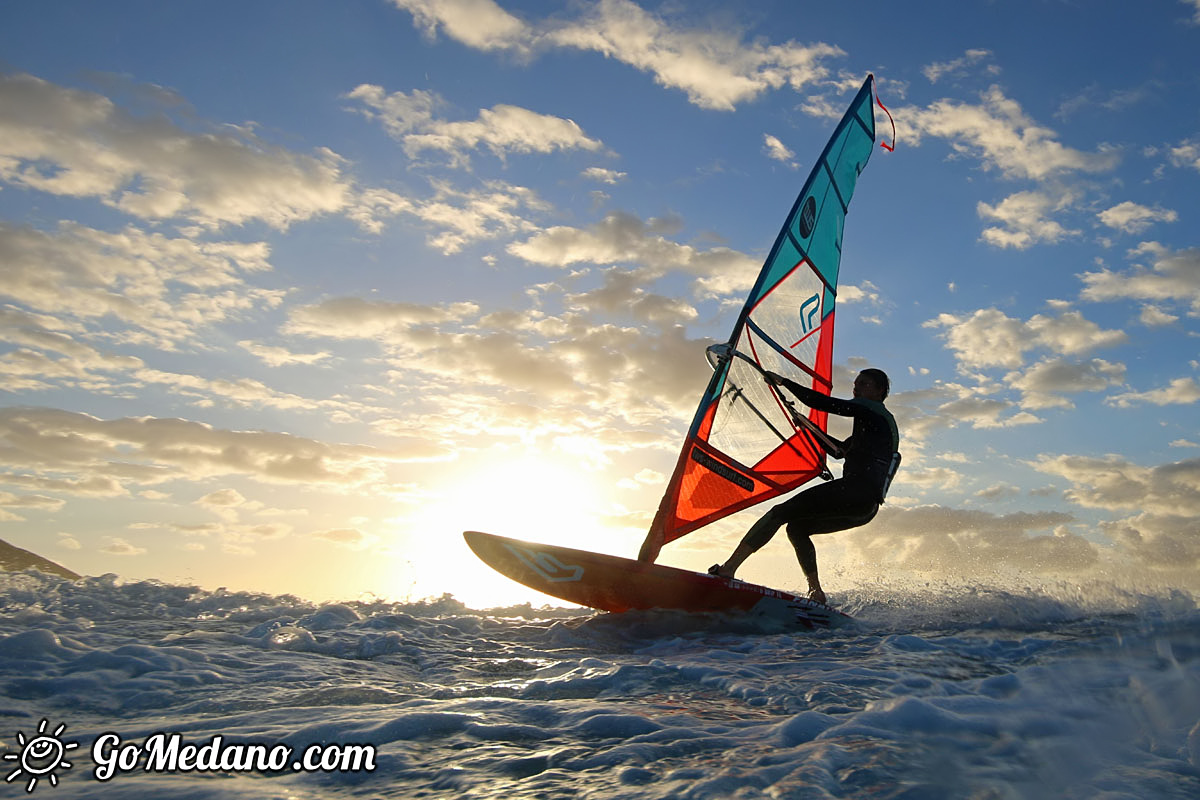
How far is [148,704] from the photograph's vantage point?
12.2 ft

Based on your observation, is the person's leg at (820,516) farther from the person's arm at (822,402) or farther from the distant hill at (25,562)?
the distant hill at (25,562)

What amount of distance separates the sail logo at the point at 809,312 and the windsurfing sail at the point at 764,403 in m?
0.01

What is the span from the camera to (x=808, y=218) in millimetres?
9336

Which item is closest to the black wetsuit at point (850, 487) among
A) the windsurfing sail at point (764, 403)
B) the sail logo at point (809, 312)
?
the windsurfing sail at point (764, 403)

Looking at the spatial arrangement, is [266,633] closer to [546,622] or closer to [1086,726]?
[546,622]

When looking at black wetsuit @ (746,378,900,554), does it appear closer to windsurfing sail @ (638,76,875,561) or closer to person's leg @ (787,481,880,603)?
person's leg @ (787,481,880,603)

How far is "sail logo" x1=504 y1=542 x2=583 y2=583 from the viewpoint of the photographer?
8.05m

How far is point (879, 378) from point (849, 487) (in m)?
1.22

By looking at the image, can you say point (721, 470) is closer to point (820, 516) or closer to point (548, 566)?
point (820, 516)

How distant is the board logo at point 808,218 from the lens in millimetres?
9203

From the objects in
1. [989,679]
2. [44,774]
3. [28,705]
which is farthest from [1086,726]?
[28,705]
